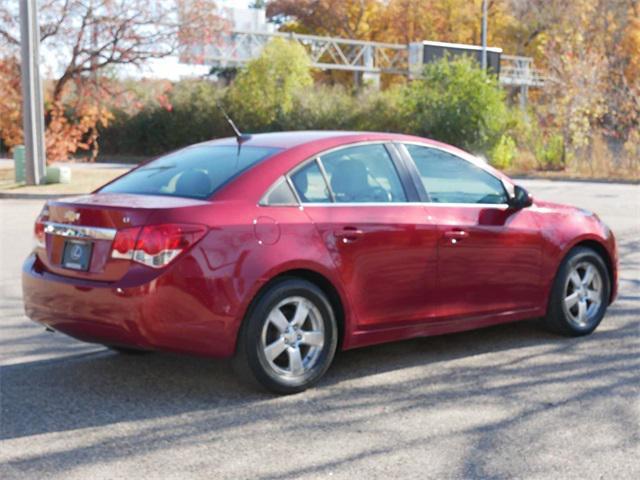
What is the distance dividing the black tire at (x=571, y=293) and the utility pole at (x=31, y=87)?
17277 millimetres

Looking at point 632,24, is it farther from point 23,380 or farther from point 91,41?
point 23,380

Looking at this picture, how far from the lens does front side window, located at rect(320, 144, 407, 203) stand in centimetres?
625

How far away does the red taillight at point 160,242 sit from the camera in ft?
17.9

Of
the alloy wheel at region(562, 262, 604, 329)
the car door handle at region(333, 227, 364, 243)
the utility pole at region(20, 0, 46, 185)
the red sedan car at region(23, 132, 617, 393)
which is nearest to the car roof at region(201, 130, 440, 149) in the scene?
the red sedan car at region(23, 132, 617, 393)

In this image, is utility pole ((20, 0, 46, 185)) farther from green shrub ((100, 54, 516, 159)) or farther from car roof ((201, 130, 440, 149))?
car roof ((201, 130, 440, 149))

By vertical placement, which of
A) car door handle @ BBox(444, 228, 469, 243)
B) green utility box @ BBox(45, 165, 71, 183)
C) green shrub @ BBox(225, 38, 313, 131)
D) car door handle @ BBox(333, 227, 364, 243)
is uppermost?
green shrub @ BBox(225, 38, 313, 131)

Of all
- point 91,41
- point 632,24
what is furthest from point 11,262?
point 632,24

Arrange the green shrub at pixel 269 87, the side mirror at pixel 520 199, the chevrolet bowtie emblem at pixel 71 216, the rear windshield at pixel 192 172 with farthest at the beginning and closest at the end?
1. the green shrub at pixel 269 87
2. the side mirror at pixel 520 199
3. the rear windshield at pixel 192 172
4. the chevrolet bowtie emblem at pixel 71 216

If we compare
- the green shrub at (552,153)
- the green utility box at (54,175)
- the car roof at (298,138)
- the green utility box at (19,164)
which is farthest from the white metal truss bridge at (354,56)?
the car roof at (298,138)

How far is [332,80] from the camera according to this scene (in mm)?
68000

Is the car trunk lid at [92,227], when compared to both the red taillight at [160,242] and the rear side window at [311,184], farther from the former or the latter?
the rear side window at [311,184]

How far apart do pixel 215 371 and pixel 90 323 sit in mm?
1029

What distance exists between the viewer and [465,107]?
34906mm

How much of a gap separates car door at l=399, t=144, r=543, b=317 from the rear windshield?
1.14 m
